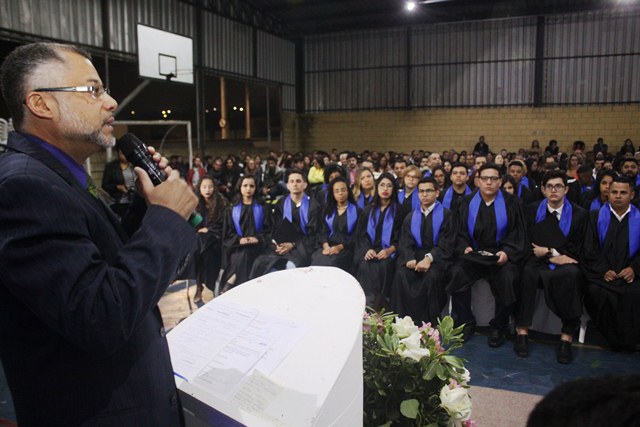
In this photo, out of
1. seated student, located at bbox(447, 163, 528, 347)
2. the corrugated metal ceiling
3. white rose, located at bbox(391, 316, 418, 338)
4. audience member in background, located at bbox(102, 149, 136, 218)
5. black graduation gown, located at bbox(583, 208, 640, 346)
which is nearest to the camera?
white rose, located at bbox(391, 316, 418, 338)

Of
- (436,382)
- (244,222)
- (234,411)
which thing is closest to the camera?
(234,411)

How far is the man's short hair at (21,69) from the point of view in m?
1.19

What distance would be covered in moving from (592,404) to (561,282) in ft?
14.1

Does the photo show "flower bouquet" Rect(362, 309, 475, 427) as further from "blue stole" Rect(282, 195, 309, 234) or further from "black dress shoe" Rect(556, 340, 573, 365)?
"blue stole" Rect(282, 195, 309, 234)

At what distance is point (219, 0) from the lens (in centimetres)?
1566

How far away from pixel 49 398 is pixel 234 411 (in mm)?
398

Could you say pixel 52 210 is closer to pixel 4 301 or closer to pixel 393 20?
pixel 4 301

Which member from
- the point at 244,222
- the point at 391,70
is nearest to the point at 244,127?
the point at 391,70

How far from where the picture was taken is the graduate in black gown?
6102mm

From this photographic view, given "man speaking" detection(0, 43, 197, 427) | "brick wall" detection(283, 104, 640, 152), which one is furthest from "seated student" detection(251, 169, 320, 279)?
"brick wall" detection(283, 104, 640, 152)

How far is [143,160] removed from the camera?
4.54 ft

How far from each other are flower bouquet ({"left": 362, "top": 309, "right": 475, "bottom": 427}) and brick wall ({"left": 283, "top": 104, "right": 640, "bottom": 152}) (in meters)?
17.0

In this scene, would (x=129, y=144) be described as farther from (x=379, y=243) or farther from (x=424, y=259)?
(x=379, y=243)

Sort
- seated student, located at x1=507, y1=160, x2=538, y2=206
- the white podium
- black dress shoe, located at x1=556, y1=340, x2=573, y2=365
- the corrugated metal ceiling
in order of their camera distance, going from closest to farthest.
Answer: the white podium < black dress shoe, located at x1=556, y1=340, x2=573, y2=365 < seated student, located at x1=507, y1=160, x2=538, y2=206 < the corrugated metal ceiling
